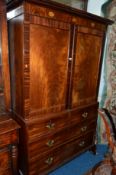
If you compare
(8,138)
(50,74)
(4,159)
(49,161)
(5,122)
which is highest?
(50,74)

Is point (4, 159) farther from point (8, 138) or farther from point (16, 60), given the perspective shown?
point (16, 60)

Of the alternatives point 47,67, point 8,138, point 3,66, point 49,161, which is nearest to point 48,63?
point 47,67

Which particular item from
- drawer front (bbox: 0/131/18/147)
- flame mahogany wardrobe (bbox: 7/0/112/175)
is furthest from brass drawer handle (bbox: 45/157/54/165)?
drawer front (bbox: 0/131/18/147)

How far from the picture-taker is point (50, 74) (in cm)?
158

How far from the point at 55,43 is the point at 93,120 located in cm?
127

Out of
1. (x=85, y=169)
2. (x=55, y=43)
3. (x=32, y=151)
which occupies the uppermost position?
(x=55, y=43)

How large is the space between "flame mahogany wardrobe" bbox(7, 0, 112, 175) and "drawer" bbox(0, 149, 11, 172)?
179mm

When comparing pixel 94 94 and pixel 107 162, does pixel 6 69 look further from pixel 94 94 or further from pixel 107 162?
pixel 107 162

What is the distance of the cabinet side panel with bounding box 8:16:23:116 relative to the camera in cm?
140

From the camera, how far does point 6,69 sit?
1.43 meters

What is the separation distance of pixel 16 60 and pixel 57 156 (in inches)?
48.5

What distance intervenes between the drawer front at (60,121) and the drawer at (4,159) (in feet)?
0.85

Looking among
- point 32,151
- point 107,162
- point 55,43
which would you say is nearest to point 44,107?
point 32,151

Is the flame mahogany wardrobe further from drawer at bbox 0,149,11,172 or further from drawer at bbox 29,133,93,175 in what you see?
drawer at bbox 0,149,11,172
